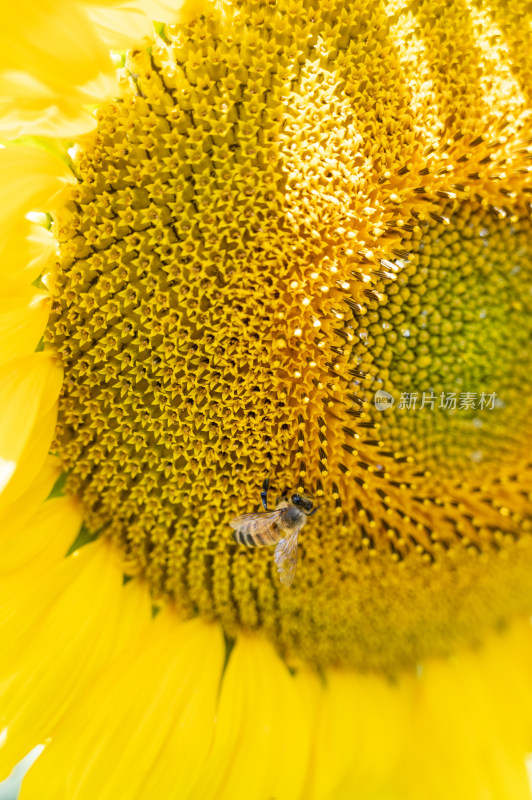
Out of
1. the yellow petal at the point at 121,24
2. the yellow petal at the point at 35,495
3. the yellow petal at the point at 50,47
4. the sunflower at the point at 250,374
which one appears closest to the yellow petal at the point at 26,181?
the sunflower at the point at 250,374

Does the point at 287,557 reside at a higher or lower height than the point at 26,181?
lower

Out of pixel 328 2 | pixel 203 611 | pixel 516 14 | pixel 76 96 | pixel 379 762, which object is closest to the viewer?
pixel 76 96

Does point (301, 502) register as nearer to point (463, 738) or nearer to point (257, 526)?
point (257, 526)

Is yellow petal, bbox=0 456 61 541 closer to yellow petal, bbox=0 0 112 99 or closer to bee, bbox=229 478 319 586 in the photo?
bee, bbox=229 478 319 586

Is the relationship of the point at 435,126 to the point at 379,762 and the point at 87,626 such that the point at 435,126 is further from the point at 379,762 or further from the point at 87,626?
the point at 379,762

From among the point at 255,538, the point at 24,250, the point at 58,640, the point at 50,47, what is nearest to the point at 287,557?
the point at 255,538

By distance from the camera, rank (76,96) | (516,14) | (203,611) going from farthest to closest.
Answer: (203,611)
(516,14)
(76,96)

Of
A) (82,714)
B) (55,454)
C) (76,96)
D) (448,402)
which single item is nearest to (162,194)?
(76,96)
